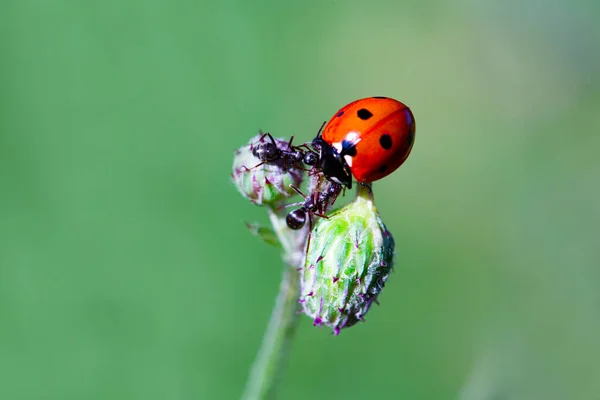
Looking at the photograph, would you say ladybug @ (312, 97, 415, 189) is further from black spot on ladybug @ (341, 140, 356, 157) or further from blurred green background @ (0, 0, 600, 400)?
blurred green background @ (0, 0, 600, 400)

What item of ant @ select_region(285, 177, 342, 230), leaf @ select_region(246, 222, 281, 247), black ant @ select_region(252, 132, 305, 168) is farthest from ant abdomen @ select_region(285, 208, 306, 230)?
black ant @ select_region(252, 132, 305, 168)

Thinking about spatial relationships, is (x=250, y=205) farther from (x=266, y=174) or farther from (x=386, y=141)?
(x=386, y=141)

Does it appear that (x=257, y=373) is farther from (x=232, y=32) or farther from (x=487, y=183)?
(x=487, y=183)

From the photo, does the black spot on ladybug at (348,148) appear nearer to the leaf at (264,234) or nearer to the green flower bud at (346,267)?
the green flower bud at (346,267)

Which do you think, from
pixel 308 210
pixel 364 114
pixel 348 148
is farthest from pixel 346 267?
pixel 364 114

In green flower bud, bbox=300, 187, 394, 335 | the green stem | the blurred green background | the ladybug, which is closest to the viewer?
green flower bud, bbox=300, 187, 394, 335

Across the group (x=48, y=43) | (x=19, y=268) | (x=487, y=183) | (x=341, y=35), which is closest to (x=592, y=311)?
(x=487, y=183)
